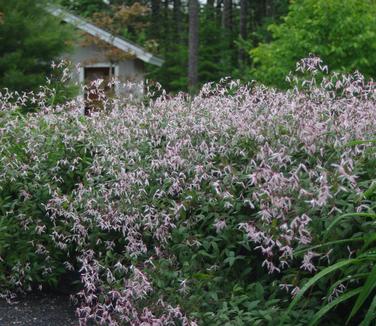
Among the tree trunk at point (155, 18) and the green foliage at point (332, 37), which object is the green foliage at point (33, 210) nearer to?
the green foliage at point (332, 37)

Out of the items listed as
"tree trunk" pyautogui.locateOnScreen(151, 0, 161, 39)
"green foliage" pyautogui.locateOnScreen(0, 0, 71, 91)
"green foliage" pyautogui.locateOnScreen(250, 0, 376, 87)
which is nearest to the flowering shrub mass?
"green foliage" pyautogui.locateOnScreen(250, 0, 376, 87)

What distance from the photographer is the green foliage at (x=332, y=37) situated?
10.8 metres

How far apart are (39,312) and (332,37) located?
26.8ft

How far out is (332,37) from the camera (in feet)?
36.2

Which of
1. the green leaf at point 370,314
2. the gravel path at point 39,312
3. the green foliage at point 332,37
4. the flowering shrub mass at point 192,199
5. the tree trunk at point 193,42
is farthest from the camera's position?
the tree trunk at point 193,42

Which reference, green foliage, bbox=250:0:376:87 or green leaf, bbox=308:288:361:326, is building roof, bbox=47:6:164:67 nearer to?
green foliage, bbox=250:0:376:87

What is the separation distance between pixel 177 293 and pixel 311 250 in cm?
71

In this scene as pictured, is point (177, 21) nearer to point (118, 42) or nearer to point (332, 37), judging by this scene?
point (118, 42)

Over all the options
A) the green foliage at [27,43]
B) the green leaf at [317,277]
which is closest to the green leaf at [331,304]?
the green leaf at [317,277]

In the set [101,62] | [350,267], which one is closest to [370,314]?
[350,267]

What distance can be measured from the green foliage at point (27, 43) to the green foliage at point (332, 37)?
14.0ft

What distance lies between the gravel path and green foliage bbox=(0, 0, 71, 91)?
8137 millimetres

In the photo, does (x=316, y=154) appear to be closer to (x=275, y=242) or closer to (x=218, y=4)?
(x=275, y=242)

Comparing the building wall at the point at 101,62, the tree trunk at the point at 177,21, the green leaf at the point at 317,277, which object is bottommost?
the green leaf at the point at 317,277
